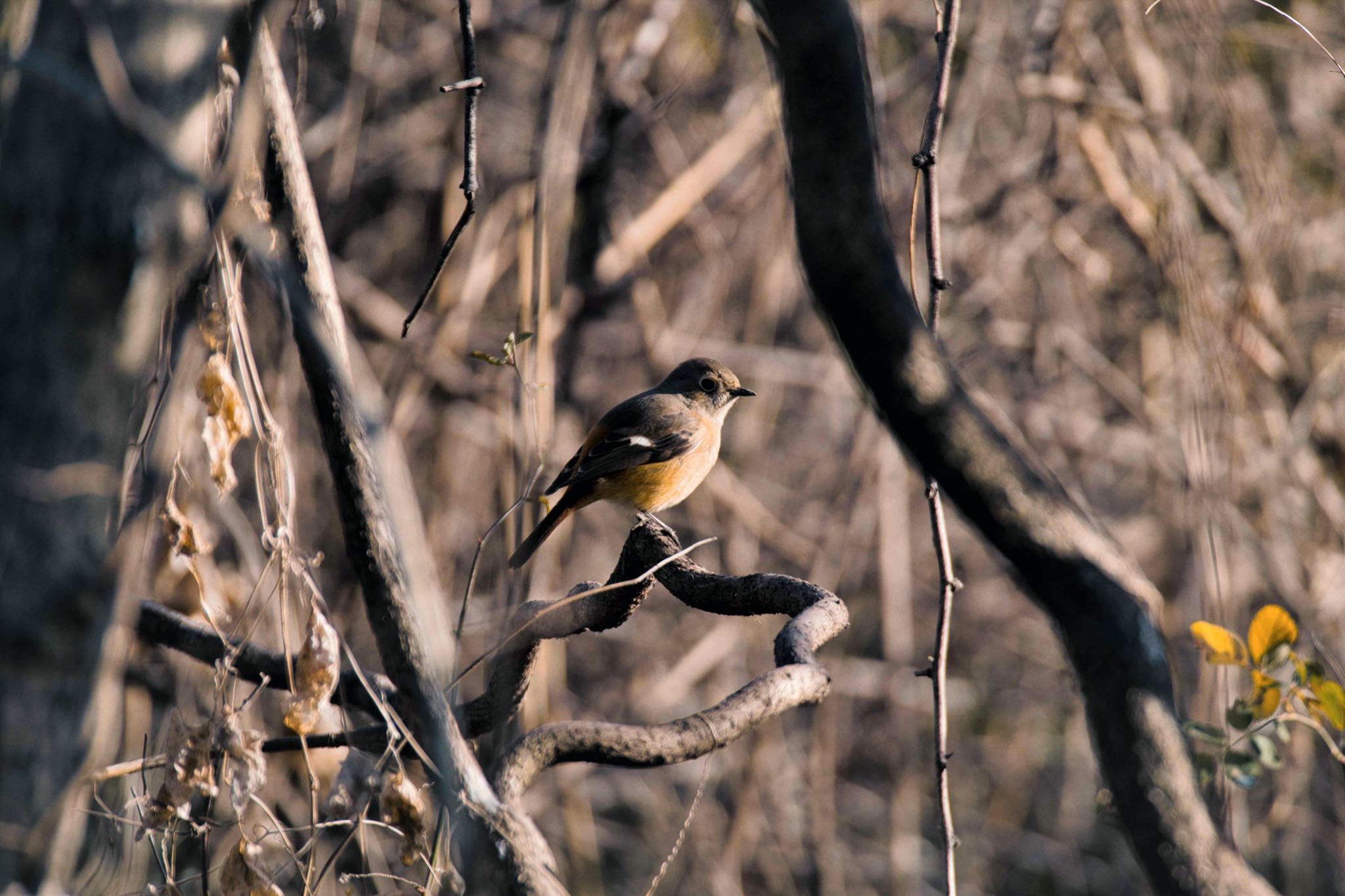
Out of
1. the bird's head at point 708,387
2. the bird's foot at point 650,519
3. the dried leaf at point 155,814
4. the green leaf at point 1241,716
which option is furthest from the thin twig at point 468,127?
the bird's head at point 708,387

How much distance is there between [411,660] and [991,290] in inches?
209

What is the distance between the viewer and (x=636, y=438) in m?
4.41

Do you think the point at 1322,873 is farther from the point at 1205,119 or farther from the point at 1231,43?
the point at 1231,43

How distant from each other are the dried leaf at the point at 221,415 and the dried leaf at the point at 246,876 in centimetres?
64

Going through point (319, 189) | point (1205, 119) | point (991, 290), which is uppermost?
point (1205, 119)

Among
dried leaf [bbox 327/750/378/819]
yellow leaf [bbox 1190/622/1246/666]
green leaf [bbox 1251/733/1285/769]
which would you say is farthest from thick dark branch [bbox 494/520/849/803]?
green leaf [bbox 1251/733/1285/769]

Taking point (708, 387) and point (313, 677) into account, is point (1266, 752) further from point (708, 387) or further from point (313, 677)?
point (708, 387)

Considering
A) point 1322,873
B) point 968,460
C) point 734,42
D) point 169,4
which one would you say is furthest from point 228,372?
point 1322,873

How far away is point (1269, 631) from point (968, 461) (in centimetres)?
158

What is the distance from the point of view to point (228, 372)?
2.12 metres

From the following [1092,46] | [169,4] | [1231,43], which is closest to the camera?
[169,4]

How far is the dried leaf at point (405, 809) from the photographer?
195 centimetres

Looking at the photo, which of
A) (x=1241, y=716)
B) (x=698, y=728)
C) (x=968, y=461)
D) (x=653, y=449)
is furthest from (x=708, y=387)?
(x=968, y=461)

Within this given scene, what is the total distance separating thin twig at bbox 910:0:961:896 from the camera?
2023 millimetres
